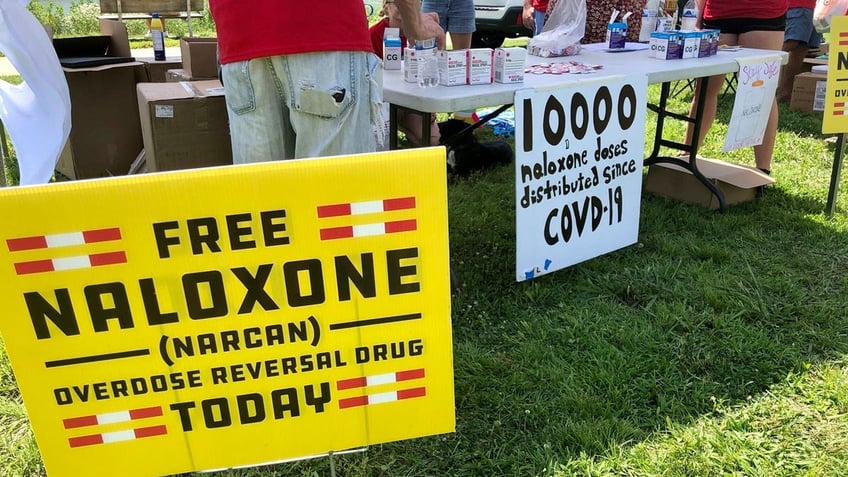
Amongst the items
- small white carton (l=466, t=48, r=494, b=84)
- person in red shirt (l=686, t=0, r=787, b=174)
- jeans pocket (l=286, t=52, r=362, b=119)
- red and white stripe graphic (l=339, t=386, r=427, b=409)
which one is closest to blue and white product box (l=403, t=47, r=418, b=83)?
small white carton (l=466, t=48, r=494, b=84)

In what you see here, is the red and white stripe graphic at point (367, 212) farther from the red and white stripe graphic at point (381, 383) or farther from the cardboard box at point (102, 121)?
the cardboard box at point (102, 121)

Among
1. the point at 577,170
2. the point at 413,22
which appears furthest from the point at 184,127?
the point at 577,170

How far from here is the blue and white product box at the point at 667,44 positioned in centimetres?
328

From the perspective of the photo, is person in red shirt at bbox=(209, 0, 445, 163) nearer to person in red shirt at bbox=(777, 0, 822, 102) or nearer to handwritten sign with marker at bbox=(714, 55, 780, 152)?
handwritten sign with marker at bbox=(714, 55, 780, 152)

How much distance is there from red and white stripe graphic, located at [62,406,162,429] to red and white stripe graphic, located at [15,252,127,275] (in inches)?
13.0

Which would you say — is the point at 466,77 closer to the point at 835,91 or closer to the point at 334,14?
the point at 334,14

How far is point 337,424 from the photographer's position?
146 cm

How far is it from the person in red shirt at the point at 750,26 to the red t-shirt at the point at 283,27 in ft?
8.00

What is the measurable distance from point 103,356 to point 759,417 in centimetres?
190

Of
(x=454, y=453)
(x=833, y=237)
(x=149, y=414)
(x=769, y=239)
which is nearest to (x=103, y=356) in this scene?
(x=149, y=414)

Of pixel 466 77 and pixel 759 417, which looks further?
pixel 466 77

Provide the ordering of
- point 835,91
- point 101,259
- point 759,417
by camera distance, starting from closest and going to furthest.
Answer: point 101,259 → point 759,417 → point 835,91

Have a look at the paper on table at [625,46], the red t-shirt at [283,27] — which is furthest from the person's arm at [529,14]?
the red t-shirt at [283,27]

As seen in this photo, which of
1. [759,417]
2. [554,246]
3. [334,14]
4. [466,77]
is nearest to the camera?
[334,14]
